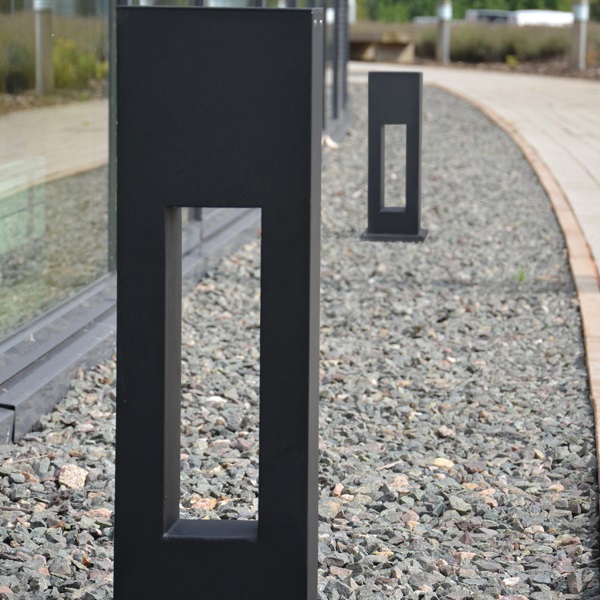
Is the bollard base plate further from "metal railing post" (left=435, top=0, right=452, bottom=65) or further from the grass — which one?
"metal railing post" (left=435, top=0, right=452, bottom=65)

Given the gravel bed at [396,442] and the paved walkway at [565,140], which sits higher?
the paved walkway at [565,140]

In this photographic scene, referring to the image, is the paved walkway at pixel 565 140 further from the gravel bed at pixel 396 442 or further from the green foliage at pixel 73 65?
the green foliage at pixel 73 65

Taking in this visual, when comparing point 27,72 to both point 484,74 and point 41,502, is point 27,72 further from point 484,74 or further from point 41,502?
point 484,74

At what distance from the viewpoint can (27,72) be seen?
4.50 meters

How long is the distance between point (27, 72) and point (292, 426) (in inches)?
103

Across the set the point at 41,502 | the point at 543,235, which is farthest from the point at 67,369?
the point at 543,235

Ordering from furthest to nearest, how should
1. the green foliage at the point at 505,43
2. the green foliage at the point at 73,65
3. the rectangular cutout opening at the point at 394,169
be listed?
1. the green foliage at the point at 505,43
2. the rectangular cutout opening at the point at 394,169
3. the green foliage at the point at 73,65

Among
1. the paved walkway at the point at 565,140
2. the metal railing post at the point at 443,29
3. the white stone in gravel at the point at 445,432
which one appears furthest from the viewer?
the metal railing post at the point at 443,29

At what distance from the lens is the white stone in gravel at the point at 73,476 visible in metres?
3.42

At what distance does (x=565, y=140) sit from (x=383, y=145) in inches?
352

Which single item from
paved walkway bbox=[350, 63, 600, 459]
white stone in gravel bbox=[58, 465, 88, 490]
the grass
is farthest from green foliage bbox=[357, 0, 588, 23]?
white stone in gravel bbox=[58, 465, 88, 490]

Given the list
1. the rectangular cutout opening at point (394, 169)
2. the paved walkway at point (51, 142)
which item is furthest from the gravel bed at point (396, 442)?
the rectangular cutout opening at point (394, 169)

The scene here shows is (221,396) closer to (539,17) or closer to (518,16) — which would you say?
(518,16)

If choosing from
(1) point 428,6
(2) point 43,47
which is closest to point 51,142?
(2) point 43,47
